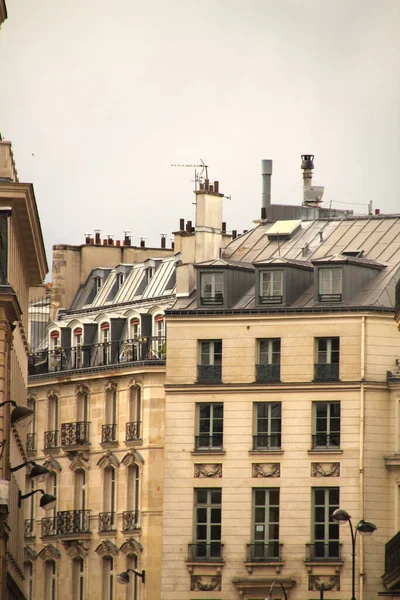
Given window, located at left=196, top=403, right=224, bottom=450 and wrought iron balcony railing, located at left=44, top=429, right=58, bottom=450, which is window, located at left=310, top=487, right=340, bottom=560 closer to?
window, located at left=196, top=403, right=224, bottom=450

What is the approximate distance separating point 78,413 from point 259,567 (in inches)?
584

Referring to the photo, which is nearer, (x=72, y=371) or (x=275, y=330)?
(x=275, y=330)

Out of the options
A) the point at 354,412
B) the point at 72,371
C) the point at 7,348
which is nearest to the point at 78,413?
the point at 72,371

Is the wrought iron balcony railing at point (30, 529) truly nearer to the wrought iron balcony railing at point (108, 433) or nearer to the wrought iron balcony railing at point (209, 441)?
the wrought iron balcony railing at point (108, 433)

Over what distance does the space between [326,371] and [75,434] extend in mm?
14978

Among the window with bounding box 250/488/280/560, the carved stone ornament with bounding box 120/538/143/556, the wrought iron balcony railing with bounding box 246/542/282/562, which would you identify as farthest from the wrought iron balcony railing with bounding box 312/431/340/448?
the carved stone ornament with bounding box 120/538/143/556

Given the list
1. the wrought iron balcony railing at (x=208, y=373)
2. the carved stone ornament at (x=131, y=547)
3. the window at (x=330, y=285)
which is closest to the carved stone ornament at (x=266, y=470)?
the wrought iron balcony railing at (x=208, y=373)

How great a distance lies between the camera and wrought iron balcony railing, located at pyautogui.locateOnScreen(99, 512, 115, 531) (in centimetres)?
9625

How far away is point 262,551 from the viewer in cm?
8744

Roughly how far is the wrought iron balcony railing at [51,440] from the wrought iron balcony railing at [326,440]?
1637cm

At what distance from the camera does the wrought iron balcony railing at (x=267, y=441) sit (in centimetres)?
8806

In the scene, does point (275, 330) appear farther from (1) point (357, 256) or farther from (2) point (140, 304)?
(2) point (140, 304)

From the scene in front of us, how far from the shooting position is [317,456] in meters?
87.2

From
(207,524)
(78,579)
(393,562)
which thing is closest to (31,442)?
(78,579)
